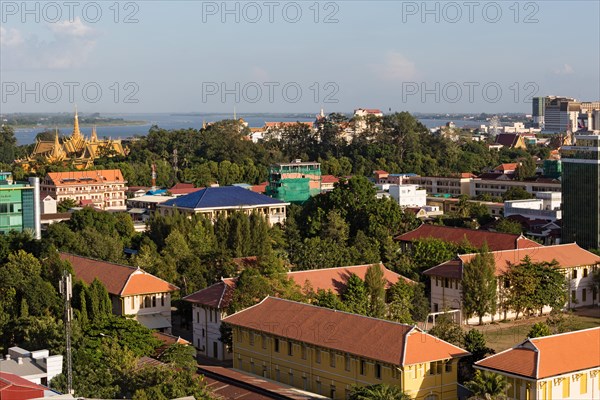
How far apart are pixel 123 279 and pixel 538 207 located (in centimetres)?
2317

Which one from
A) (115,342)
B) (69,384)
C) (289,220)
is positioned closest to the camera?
(69,384)

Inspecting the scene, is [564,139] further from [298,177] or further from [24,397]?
[24,397]

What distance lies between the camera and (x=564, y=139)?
265ft

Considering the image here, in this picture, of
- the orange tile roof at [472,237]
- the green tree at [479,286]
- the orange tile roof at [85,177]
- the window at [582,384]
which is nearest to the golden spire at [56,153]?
the orange tile roof at [85,177]

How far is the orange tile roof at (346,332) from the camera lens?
63.6 feet

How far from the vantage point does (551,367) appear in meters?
18.5

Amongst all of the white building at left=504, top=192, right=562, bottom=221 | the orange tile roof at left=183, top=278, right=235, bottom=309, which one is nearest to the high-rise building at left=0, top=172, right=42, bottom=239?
the orange tile roof at left=183, top=278, right=235, bottom=309

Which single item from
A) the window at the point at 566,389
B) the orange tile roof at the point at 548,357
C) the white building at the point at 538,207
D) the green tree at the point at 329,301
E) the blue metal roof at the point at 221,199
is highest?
the blue metal roof at the point at 221,199

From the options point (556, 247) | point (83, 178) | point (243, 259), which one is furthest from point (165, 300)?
point (83, 178)

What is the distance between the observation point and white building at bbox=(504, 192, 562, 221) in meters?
40.5

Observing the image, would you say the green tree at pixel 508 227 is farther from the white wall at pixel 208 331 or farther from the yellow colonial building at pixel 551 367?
the yellow colonial building at pixel 551 367

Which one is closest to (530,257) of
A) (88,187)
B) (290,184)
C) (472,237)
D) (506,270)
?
(506,270)

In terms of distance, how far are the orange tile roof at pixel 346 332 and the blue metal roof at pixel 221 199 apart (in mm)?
17775

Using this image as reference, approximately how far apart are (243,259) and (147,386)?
11.6m
